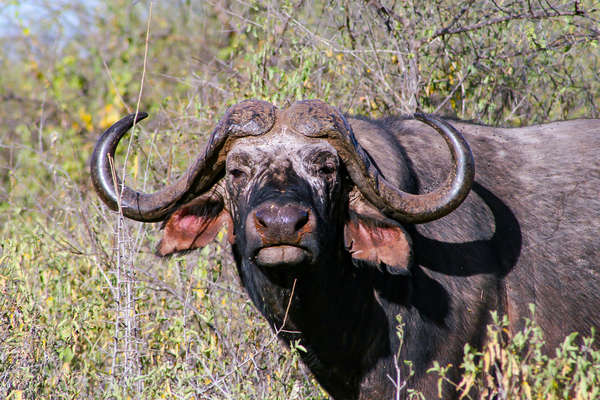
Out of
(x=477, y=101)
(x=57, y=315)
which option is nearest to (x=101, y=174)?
(x=57, y=315)

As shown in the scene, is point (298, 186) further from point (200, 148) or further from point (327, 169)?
point (200, 148)

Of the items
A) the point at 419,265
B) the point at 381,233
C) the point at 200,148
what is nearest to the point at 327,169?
the point at 381,233

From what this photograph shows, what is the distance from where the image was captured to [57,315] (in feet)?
16.9

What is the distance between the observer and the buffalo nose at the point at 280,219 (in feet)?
10.1

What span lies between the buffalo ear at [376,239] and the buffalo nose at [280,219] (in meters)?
0.59

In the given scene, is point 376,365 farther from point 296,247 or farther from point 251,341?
point 251,341

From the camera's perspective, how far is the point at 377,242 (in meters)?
3.64

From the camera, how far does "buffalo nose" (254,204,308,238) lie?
309 centimetres

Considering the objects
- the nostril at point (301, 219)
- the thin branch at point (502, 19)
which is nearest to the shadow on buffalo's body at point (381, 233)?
the nostril at point (301, 219)

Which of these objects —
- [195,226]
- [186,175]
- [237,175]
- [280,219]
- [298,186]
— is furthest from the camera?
[195,226]

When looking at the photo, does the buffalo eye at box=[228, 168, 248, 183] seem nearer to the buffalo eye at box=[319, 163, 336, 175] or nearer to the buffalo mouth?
the buffalo eye at box=[319, 163, 336, 175]

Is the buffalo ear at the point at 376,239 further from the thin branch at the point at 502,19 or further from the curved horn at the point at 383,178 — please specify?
the thin branch at the point at 502,19

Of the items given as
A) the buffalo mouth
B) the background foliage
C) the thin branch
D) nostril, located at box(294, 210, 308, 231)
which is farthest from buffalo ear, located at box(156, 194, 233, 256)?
the thin branch

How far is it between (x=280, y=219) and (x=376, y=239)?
0.72 metres
